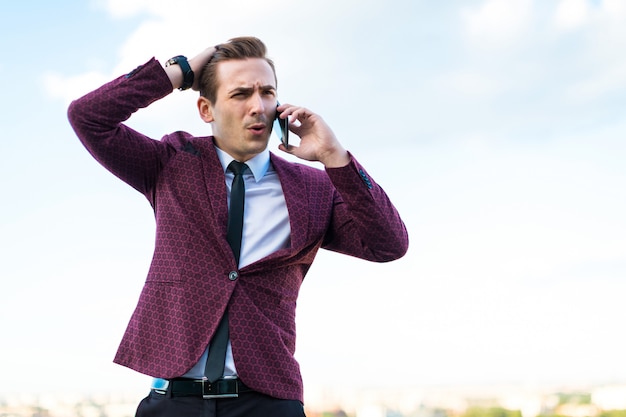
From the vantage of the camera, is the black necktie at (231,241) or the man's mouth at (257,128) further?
the man's mouth at (257,128)

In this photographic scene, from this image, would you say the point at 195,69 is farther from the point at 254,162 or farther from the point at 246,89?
the point at 254,162

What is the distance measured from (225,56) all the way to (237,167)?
391 millimetres

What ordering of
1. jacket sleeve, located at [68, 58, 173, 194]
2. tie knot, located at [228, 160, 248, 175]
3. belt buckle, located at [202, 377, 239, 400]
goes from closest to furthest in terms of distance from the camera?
belt buckle, located at [202, 377, 239, 400], jacket sleeve, located at [68, 58, 173, 194], tie knot, located at [228, 160, 248, 175]

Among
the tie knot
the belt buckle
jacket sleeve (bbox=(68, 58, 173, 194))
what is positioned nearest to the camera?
the belt buckle

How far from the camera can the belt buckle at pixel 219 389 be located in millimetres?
2277

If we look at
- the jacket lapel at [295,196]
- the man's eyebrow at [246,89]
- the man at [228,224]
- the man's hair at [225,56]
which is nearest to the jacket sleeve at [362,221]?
the man at [228,224]

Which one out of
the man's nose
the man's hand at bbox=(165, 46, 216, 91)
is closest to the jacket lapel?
the man's nose

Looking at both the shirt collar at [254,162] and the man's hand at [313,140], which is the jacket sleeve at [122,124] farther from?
the man's hand at [313,140]

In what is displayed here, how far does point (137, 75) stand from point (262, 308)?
2.82ft

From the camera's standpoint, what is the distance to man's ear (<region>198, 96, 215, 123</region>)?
2.65 m

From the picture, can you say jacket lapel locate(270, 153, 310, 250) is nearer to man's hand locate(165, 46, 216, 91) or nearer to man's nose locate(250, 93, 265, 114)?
man's nose locate(250, 93, 265, 114)

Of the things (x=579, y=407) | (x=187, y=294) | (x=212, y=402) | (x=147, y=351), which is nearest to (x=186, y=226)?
(x=187, y=294)

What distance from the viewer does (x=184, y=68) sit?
2.62 m

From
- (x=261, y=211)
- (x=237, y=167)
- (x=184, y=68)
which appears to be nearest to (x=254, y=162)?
(x=237, y=167)
